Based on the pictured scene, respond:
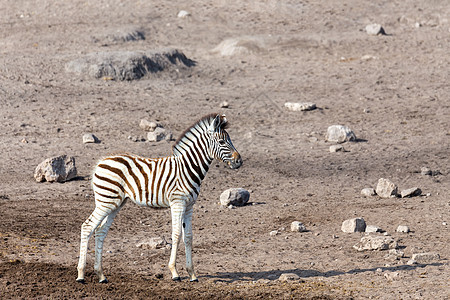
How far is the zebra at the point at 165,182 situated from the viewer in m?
9.99

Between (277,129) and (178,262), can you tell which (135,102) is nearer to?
(277,129)

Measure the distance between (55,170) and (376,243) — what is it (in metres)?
7.34

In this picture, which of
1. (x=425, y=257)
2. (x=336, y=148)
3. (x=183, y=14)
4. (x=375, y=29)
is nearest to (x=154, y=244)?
(x=425, y=257)

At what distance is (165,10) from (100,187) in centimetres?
2001

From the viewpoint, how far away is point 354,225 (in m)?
12.8

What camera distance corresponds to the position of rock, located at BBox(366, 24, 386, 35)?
1062 inches

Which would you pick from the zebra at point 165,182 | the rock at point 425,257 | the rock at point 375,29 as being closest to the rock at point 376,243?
the rock at point 425,257

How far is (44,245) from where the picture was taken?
11.8 meters

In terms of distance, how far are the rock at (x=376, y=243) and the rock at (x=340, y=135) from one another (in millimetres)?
7043

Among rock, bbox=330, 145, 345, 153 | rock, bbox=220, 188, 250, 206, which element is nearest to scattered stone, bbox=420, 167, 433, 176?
rock, bbox=330, 145, 345, 153

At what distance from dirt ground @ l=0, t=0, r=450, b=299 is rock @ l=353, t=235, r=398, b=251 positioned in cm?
16

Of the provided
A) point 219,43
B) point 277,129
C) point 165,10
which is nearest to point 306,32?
point 219,43

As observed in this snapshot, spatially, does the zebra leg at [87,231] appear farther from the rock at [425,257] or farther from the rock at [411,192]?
the rock at [411,192]

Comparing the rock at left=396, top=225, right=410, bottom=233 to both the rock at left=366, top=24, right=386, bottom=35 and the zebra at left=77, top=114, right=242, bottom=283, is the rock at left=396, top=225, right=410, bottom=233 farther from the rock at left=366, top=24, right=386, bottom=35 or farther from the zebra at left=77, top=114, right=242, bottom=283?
the rock at left=366, top=24, right=386, bottom=35
